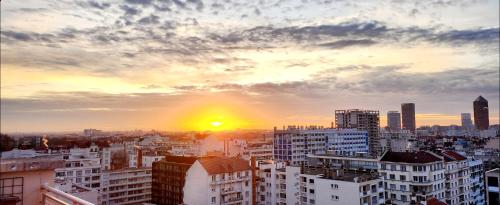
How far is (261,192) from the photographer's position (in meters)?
41.5

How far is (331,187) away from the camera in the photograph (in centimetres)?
3356

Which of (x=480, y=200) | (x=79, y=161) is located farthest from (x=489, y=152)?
(x=79, y=161)

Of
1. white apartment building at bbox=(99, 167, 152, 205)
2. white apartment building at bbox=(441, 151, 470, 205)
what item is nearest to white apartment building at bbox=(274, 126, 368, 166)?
white apartment building at bbox=(99, 167, 152, 205)

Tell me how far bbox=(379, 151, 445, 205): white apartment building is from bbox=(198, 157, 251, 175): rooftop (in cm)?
1346

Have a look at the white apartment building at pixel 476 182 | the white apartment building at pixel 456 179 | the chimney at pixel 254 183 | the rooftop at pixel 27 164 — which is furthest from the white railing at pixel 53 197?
the white apartment building at pixel 476 182

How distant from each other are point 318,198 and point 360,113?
255 ft

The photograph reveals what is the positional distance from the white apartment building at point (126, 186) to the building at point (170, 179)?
3156 millimetres

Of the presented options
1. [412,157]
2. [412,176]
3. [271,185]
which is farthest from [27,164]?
[412,157]

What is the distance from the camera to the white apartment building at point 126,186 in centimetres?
5022

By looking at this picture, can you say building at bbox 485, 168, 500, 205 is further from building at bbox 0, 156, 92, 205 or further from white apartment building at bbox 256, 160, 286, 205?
building at bbox 0, 156, 92, 205

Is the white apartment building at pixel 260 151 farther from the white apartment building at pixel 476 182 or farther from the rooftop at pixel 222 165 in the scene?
the white apartment building at pixel 476 182

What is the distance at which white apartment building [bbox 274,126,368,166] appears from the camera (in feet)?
256

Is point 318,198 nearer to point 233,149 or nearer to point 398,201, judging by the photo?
point 398,201

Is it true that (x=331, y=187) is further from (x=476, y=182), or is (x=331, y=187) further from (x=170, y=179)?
(x=476, y=182)
